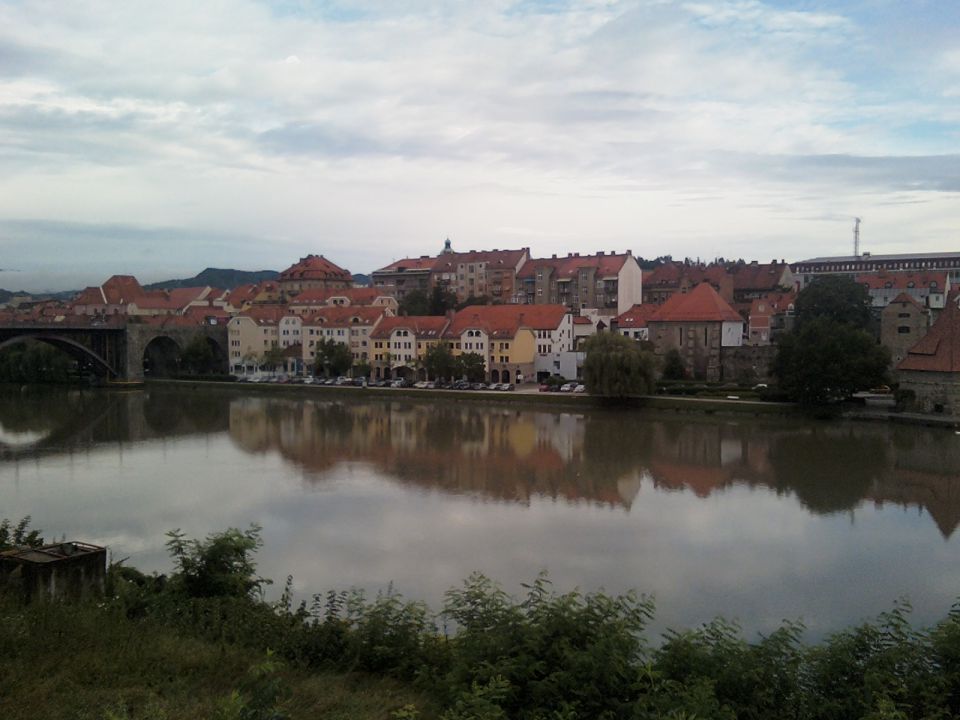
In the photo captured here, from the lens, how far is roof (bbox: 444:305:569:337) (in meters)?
35.1

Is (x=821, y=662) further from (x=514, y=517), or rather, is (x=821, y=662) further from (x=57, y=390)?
(x=57, y=390)

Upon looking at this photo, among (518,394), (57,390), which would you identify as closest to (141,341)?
(57,390)

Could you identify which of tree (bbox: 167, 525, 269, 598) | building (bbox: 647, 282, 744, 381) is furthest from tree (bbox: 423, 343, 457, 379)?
tree (bbox: 167, 525, 269, 598)

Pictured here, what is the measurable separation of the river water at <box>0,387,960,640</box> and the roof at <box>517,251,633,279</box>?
17904 millimetres

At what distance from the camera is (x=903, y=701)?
550 centimetres

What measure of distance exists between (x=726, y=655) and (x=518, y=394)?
2444 cm

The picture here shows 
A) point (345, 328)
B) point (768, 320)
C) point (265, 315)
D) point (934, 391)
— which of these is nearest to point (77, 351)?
point (265, 315)

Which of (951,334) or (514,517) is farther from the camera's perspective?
(951,334)

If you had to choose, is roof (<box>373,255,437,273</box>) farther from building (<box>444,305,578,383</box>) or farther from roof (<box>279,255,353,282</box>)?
building (<box>444,305,578,383</box>)

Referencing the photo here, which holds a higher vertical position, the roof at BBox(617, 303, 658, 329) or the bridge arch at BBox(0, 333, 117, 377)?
the roof at BBox(617, 303, 658, 329)

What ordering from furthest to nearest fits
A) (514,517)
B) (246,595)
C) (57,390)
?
(57,390) < (514,517) < (246,595)

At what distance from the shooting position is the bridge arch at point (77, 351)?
3775cm

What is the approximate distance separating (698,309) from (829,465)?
53.7 feet

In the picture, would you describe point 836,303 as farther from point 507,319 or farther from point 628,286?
point 507,319
